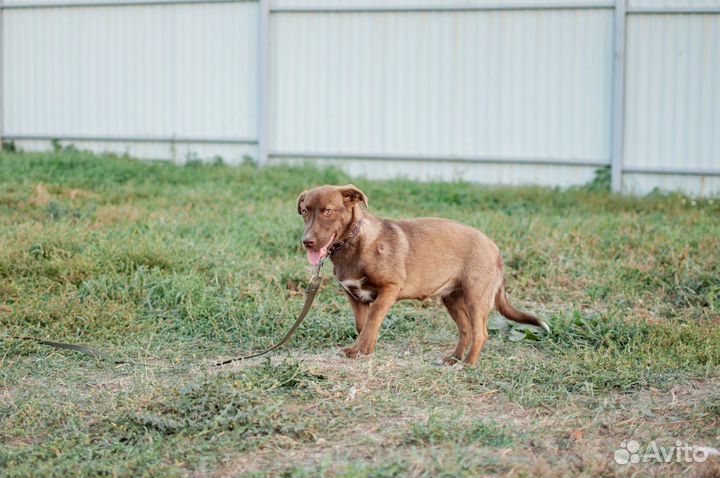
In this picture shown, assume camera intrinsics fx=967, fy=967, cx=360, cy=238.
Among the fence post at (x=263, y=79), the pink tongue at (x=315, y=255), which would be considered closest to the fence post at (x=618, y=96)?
the fence post at (x=263, y=79)

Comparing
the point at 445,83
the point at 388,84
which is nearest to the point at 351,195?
the point at 445,83

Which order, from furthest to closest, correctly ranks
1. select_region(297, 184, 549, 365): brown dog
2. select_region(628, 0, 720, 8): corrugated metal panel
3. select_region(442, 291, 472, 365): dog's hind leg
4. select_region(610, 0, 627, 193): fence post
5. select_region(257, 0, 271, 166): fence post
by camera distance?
select_region(257, 0, 271, 166): fence post
select_region(610, 0, 627, 193): fence post
select_region(628, 0, 720, 8): corrugated metal panel
select_region(442, 291, 472, 365): dog's hind leg
select_region(297, 184, 549, 365): brown dog

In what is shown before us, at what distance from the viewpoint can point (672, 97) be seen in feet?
44.8

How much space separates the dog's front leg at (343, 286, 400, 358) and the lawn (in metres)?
0.16

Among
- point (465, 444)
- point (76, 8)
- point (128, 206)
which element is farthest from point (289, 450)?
point (76, 8)

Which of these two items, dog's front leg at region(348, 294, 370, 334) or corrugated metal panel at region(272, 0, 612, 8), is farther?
corrugated metal panel at region(272, 0, 612, 8)

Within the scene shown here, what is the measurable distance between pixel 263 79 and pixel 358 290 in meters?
9.13

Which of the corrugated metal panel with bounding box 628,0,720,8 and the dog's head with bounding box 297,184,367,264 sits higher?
the corrugated metal panel with bounding box 628,0,720,8

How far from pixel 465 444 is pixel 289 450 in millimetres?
862

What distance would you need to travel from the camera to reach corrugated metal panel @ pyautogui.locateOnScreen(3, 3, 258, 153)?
15.5m

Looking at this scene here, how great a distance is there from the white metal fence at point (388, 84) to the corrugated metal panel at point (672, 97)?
2 cm
